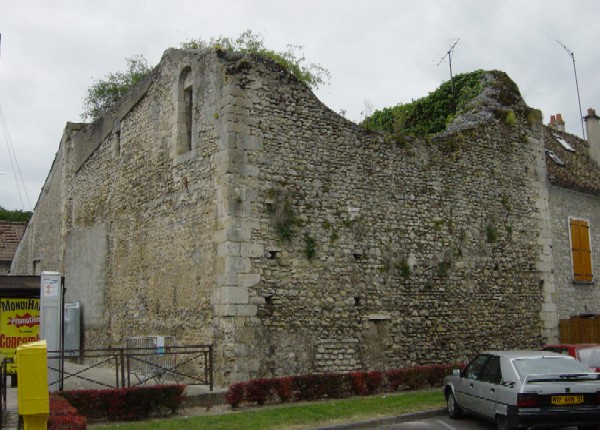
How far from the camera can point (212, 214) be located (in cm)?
1370

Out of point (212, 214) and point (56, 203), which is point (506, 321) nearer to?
point (212, 214)

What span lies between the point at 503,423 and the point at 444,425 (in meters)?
1.59

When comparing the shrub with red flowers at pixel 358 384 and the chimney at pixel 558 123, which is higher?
the chimney at pixel 558 123

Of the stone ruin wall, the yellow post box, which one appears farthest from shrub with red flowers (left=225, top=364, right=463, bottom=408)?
the yellow post box

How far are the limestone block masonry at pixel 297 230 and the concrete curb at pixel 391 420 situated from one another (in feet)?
10.5

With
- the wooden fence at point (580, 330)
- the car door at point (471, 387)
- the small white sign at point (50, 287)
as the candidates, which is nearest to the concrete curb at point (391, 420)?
the car door at point (471, 387)

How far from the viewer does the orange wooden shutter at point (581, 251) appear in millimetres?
20078

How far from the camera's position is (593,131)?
2369 cm

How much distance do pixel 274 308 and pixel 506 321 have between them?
24.2 feet

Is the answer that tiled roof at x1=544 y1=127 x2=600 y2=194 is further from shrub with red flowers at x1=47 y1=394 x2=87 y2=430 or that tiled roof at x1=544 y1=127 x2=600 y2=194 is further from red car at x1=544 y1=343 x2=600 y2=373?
shrub with red flowers at x1=47 y1=394 x2=87 y2=430

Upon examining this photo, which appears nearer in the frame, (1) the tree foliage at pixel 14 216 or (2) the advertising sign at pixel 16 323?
(2) the advertising sign at pixel 16 323

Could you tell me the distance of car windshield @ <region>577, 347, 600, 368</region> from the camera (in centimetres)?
1188

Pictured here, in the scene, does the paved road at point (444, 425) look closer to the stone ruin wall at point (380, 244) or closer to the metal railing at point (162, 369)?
the stone ruin wall at point (380, 244)

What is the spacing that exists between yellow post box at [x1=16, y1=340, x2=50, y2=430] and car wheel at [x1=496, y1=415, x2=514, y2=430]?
19.5 feet
